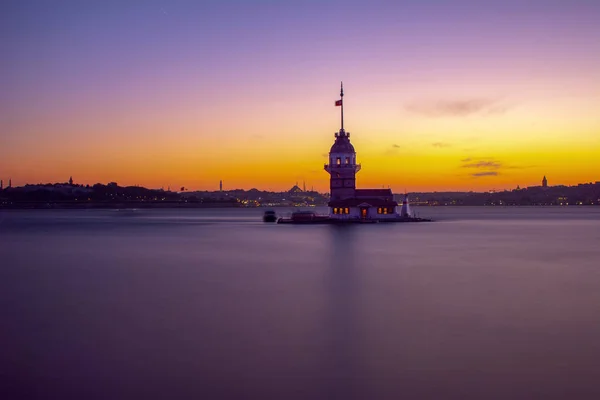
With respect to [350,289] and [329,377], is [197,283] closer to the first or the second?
[350,289]

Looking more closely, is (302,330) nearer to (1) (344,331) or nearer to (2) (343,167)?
(1) (344,331)

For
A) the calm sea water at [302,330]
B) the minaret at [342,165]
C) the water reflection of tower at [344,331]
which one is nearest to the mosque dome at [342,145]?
the minaret at [342,165]

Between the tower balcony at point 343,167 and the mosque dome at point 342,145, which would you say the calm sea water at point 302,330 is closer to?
the tower balcony at point 343,167

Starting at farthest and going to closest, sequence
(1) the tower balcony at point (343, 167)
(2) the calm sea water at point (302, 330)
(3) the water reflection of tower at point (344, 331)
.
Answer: (1) the tower balcony at point (343, 167), (3) the water reflection of tower at point (344, 331), (2) the calm sea water at point (302, 330)

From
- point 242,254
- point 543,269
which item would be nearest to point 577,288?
point 543,269

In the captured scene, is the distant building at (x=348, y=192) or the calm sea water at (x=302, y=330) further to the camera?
the distant building at (x=348, y=192)

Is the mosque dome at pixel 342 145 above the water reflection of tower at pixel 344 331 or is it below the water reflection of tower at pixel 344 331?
above

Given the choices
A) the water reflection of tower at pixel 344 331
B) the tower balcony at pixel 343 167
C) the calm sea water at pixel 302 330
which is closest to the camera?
the calm sea water at pixel 302 330

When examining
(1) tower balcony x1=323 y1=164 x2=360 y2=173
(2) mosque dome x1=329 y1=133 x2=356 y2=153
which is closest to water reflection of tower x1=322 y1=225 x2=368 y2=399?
(1) tower balcony x1=323 y1=164 x2=360 y2=173
